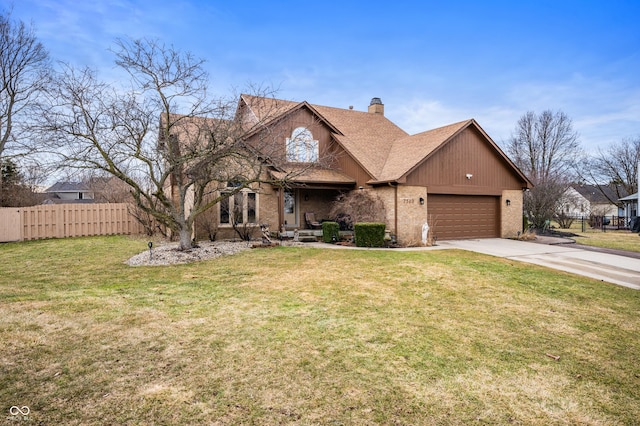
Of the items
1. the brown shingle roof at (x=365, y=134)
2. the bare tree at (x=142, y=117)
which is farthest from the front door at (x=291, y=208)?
the bare tree at (x=142, y=117)

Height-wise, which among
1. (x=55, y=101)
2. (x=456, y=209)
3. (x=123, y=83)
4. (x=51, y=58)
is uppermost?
(x=51, y=58)

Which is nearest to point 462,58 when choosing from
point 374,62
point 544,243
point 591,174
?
point 374,62

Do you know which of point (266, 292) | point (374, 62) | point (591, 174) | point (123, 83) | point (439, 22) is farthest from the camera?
point (591, 174)

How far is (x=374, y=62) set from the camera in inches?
813

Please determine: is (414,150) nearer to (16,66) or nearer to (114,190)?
(114,190)

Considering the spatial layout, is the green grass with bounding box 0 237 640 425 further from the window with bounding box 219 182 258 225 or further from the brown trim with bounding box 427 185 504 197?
the brown trim with bounding box 427 185 504 197

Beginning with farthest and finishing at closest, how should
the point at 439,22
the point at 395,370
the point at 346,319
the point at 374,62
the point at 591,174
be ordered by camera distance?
the point at 591,174 → the point at 374,62 → the point at 439,22 → the point at 346,319 → the point at 395,370

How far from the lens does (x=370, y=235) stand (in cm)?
1352

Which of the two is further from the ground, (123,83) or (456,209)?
(123,83)

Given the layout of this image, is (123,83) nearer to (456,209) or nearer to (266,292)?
(266,292)

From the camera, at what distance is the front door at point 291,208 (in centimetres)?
1750

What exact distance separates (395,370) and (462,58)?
19346 millimetres

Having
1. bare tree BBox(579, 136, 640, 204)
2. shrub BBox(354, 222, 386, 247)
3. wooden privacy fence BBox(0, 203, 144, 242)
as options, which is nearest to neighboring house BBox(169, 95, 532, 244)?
shrub BBox(354, 222, 386, 247)

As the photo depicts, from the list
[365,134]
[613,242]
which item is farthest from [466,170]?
[613,242]
